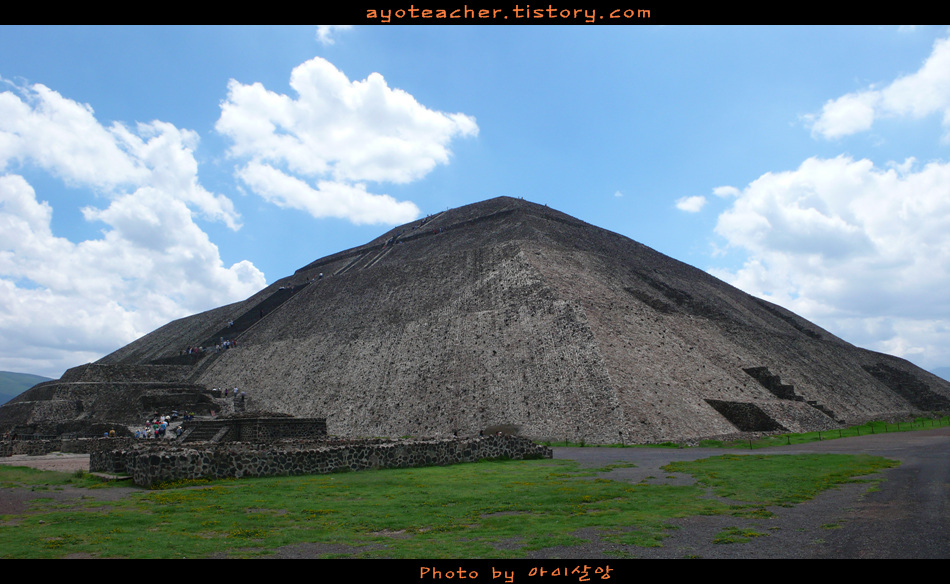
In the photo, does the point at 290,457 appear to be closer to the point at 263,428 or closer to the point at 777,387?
the point at 263,428

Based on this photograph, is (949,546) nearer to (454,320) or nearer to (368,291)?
(454,320)

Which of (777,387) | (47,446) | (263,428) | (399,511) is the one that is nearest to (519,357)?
(263,428)

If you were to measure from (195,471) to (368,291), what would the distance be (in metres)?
29.7

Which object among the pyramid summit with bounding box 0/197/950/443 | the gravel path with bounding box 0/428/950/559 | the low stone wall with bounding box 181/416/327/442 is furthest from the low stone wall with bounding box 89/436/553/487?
the pyramid summit with bounding box 0/197/950/443

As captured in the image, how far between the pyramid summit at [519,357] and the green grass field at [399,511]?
32.3 feet

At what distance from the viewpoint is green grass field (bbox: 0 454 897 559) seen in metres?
7.80

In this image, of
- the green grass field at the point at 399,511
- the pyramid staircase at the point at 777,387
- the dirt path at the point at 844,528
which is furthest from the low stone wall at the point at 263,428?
the pyramid staircase at the point at 777,387

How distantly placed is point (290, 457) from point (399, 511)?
7.04 meters

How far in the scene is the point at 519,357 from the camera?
28.8 m

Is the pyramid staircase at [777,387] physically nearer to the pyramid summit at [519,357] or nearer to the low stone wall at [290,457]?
the pyramid summit at [519,357]

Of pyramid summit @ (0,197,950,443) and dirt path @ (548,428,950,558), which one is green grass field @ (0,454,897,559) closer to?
dirt path @ (548,428,950,558)

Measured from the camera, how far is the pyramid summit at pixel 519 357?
26406 mm

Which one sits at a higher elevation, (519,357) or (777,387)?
(519,357)

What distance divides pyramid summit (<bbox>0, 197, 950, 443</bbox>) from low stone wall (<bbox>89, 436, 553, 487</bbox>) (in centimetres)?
526
